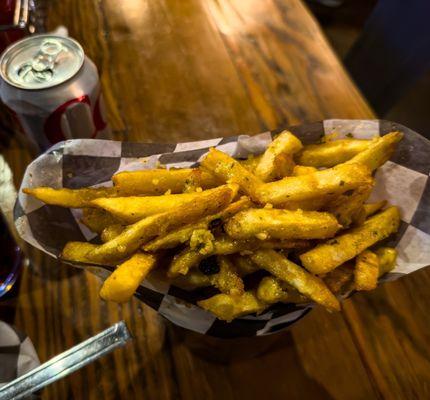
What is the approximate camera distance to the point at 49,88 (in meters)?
1.00

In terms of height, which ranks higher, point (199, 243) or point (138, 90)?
point (199, 243)

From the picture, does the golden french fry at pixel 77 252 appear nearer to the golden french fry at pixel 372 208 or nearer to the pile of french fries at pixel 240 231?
the pile of french fries at pixel 240 231

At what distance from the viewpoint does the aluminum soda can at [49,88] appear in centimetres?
101

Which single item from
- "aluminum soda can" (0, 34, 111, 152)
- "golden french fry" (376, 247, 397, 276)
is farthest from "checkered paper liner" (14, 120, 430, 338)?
"aluminum soda can" (0, 34, 111, 152)

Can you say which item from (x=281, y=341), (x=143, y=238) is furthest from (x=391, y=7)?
(x=143, y=238)

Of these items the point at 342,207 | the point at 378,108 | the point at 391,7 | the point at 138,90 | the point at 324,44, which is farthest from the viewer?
the point at 378,108

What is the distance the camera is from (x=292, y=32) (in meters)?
1.83

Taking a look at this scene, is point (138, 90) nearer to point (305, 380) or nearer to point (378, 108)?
point (305, 380)

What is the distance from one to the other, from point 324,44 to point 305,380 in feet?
4.48

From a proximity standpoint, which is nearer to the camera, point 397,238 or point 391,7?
point 397,238

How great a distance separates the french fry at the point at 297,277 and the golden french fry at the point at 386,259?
158 mm

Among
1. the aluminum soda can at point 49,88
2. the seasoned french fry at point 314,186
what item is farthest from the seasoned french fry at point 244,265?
the aluminum soda can at point 49,88

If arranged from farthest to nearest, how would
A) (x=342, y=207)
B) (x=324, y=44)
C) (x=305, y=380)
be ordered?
(x=324, y=44)
(x=305, y=380)
(x=342, y=207)

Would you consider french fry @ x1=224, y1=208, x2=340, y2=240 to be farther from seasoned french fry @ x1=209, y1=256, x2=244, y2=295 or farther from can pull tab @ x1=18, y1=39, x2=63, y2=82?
can pull tab @ x1=18, y1=39, x2=63, y2=82
